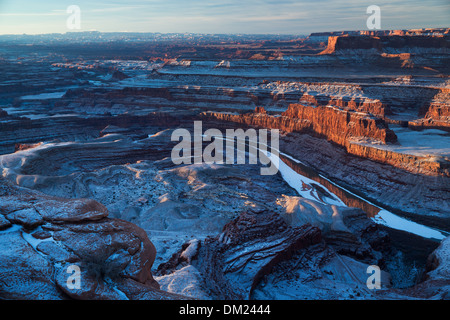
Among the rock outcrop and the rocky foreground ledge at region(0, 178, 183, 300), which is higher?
the rocky foreground ledge at region(0, 178, 183, 300)

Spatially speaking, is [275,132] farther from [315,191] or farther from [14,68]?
[14,68]

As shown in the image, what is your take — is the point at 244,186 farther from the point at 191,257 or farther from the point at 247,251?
the point at 191,257

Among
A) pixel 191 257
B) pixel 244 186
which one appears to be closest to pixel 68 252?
pixel 191 257

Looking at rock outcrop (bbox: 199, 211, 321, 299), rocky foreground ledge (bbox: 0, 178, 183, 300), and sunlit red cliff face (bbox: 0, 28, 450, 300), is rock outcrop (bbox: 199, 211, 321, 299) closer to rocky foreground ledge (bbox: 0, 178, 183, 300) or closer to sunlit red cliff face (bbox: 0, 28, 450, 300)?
sunlit red cliff face (bbox: 0, 28, 450, 300)

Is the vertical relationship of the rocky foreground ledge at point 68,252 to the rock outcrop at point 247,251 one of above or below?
above

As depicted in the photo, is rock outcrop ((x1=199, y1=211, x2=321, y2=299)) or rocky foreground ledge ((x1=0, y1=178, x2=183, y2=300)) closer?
rocky foreground ledge ((x1=0, y1=178, x2=183, y2=300))

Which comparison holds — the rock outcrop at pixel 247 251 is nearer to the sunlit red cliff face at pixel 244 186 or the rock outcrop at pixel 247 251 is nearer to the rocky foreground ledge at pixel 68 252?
the sunlit red cliff face at pixel 244 186

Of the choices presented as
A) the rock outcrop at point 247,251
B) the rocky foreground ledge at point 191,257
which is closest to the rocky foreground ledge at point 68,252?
the rocky foreground ledge at point 191,257

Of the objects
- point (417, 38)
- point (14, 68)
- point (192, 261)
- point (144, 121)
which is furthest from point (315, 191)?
point (14, 68)

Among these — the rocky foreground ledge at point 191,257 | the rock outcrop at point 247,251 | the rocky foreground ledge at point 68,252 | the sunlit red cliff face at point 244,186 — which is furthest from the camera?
the rock outcrop at point 247,251

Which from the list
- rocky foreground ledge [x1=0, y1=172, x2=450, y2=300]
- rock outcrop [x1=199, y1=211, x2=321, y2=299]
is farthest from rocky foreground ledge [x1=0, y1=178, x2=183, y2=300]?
rock outcrop [x1=199, y1=211, x2=321, y2=299]
